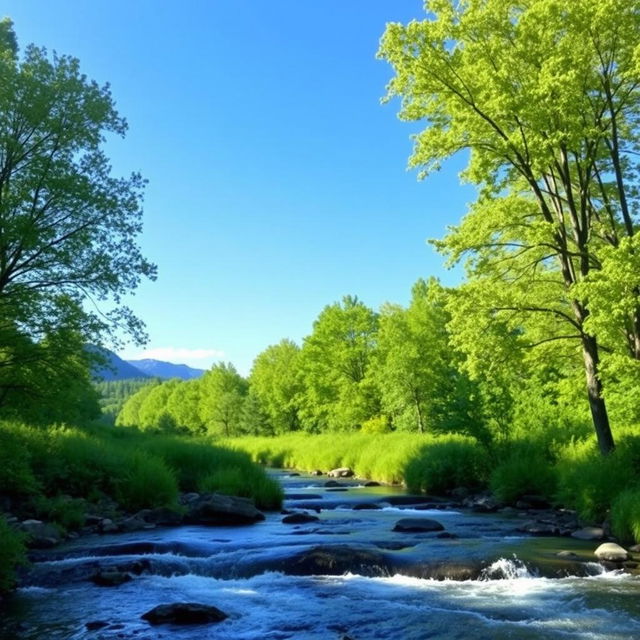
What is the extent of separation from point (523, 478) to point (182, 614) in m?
14.5

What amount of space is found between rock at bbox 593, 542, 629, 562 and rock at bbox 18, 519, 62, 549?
1192 cm

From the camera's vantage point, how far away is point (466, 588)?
37.0ft

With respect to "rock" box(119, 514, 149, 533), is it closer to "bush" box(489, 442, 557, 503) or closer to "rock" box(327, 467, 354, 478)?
"bush" box(489, 442, 557, 503)

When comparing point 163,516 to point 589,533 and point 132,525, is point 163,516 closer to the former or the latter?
point 132,525

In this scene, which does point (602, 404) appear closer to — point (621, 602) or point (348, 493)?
point (621, 602)

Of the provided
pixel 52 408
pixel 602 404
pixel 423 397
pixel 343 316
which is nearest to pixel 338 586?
pixel 52 408

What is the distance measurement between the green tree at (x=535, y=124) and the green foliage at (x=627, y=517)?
412cm

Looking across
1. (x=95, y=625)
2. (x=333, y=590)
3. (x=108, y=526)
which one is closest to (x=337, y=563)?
(x=333, y=590)

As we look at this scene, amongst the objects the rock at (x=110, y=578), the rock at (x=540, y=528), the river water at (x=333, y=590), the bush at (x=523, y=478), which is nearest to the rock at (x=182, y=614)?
the river water at (x=333, y=590)

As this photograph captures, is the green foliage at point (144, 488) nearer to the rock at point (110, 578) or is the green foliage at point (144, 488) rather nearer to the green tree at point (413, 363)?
the rock at point (110, 578)

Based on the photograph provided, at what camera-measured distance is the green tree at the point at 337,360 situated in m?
58.0

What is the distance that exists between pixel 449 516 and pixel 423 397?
28011 mm

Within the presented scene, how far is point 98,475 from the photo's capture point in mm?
19750

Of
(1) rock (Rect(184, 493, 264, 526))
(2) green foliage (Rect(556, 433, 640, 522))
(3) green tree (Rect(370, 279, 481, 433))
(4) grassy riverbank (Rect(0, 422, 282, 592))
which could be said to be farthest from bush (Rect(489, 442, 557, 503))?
(3) green tree (Rect(370, 279, 481, 433))
